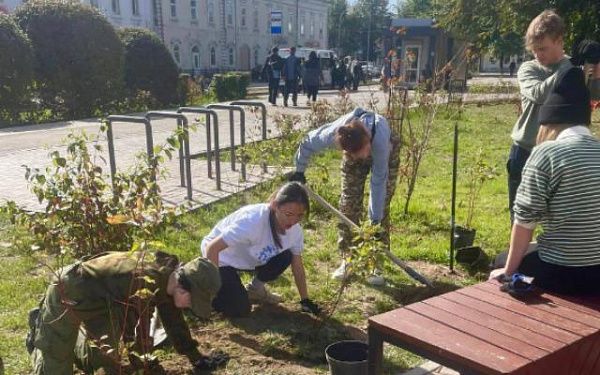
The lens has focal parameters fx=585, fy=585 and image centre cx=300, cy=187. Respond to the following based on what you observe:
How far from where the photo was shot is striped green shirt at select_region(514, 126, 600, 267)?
98.0 inches

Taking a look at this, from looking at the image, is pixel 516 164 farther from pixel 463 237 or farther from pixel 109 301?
pixel 109 301

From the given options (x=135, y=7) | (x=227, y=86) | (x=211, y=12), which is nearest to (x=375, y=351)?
(x=227, y=86)

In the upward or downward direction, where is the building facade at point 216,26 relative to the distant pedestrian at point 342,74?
upward

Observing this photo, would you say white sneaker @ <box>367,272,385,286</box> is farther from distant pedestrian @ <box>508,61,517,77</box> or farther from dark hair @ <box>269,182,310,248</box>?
distant pedestrian @ <box>508,61,517,77</box>

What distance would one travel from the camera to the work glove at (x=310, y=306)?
3.76 metres

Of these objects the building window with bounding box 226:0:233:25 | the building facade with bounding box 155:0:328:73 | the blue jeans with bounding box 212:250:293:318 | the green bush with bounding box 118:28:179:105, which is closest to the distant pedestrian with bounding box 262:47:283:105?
the green bush with bounding box 118:28:179:105

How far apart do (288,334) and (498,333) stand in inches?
60.1

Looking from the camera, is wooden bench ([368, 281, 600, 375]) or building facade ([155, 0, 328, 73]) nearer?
wooden bench ([368, 281, 600, 375])

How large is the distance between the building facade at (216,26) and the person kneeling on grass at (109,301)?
38.1 metres

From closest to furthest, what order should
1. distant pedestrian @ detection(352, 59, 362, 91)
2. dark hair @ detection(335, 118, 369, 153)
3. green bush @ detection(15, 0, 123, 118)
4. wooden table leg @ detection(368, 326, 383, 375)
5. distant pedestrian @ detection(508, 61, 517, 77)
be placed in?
wooden table leg @ detection(368, 326, 383, 375) → dark hair @ detection(335, 118, 369, 153) → green bush @ detection(15, 0, 123, 118) → distant pedestrian @ detection(352, 59, 362, 91) → distant pedestrian @ detection(508, 61, 517, 77)

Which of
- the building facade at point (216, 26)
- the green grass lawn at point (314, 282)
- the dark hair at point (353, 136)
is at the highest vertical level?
the building facade at point (216, 26)

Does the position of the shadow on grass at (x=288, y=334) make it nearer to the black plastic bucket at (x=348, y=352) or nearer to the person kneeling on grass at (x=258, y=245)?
the person kneeling on grass at (x=258, y=245)

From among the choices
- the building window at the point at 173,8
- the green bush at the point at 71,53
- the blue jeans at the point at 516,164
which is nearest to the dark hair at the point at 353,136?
the blue jeans at the point at 516,164

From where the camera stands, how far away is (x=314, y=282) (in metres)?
4.32
